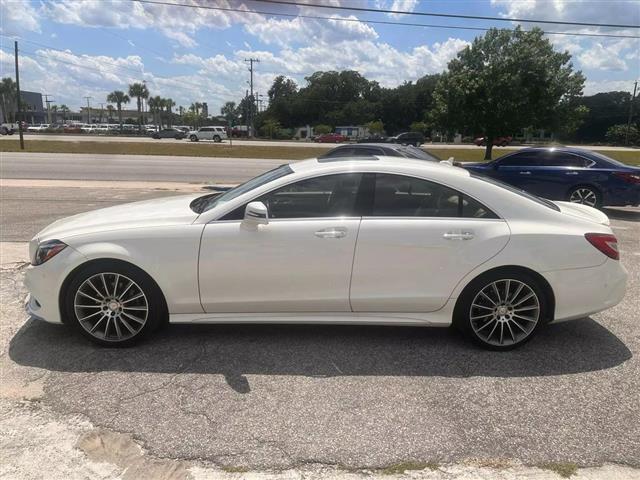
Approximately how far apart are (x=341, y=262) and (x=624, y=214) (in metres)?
10.2

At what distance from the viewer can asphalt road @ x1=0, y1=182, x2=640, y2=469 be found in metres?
2.99

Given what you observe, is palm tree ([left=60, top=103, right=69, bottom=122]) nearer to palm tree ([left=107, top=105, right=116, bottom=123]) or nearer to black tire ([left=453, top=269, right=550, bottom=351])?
palm tree ([left=107, top=105, right=116, bottom=123])

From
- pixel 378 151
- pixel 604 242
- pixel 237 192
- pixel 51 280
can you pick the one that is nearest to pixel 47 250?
pixel 51 280

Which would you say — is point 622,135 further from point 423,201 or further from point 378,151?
point 423,201

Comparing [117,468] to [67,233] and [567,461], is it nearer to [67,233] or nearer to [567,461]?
[67,233]

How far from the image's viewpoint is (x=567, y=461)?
289 centimetres

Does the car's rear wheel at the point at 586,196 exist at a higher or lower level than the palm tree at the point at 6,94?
lower

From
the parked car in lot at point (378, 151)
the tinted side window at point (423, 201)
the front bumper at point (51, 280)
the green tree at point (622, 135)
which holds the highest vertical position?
the green tree at point (622, 135)

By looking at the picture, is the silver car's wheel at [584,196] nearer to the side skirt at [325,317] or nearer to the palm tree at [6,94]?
the side skirt at [325,317]

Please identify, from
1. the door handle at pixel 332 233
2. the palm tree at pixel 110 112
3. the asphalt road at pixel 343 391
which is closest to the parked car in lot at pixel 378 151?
the asphalt road at pixel 343 391

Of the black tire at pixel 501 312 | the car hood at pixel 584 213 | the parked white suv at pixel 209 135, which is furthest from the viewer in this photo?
the parked white suv at pixel 209 135

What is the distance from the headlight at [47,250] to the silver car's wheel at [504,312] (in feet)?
10.4

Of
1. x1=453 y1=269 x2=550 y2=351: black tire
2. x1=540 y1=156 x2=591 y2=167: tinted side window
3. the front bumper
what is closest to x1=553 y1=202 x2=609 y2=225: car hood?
x1=453 y1=269 x2=550 y2=351: black tire

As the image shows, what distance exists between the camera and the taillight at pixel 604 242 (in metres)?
4.09
